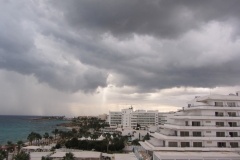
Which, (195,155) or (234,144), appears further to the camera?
(234,144)

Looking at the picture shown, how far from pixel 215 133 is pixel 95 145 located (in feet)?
102

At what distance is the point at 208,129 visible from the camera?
27047mm

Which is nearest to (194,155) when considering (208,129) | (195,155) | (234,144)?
(195,155)

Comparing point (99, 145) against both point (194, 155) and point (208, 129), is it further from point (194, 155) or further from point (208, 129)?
point (208, 129)

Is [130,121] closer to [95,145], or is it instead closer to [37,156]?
[95,145]

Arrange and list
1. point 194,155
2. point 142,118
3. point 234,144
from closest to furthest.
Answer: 1. point 194,155
2. point 234,144
3. point 142,118

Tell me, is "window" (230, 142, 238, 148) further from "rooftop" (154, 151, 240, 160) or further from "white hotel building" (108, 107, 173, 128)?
"white hotel building" (108, 107, 173, 128)

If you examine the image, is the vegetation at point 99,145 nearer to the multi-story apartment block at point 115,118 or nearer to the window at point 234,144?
the window at point 234,144

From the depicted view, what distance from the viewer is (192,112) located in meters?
28.8

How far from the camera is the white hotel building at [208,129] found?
26.8 meters

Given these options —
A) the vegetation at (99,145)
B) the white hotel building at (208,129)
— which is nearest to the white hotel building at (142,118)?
the vegetation at (99,145)

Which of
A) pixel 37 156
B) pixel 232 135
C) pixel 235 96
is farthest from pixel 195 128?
pixel 37 156

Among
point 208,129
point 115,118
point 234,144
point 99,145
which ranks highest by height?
point 208,129

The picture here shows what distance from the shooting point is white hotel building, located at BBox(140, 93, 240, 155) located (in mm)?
26844
